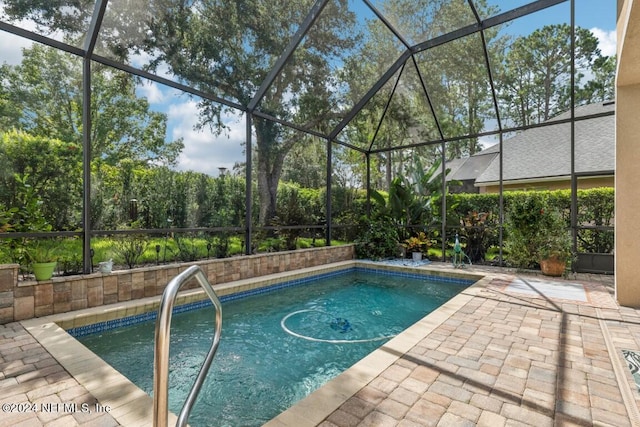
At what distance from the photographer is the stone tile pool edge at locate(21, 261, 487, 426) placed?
236 centimetres

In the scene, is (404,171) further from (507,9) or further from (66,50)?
(66,50)

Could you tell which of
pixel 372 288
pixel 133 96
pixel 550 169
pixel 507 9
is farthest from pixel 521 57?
pixel 133 96

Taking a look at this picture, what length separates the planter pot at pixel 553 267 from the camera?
7344 mm

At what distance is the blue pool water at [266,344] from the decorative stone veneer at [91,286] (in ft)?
2.05

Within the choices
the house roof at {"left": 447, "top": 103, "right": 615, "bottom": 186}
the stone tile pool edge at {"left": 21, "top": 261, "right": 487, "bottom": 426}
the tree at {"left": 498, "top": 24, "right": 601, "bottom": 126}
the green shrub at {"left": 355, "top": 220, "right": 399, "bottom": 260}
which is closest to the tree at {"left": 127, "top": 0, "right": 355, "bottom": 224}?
the green shrub at {"left": 355, "top": 220, "right": 399, "bottom": 260}

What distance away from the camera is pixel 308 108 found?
28.3 ft

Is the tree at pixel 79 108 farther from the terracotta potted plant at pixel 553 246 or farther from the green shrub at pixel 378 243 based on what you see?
the terracotta potted plant at pixel 553 246

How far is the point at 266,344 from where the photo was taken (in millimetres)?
4535

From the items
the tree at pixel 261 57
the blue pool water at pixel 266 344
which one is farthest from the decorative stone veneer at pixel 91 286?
the tree at pixel 261 57

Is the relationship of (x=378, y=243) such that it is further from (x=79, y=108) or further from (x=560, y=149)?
(x=79, y=108)

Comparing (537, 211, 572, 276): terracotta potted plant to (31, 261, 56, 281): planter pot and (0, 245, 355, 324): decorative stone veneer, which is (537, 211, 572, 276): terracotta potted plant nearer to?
(0, 245, 355, 324): decorative stone veneer

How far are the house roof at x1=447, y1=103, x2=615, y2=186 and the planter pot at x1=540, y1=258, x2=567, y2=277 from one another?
224cm

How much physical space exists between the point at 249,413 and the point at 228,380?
0.66 meters

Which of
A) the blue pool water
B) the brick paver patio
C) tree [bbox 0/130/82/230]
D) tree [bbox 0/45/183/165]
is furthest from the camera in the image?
tree [bbox 0/45/183/165]
